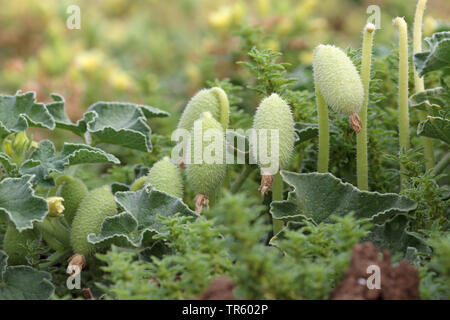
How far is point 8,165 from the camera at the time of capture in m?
1.20

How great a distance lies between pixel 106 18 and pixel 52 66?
4.30ft

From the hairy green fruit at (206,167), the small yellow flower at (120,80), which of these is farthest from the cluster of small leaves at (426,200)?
the small yellow flower at (120,80)

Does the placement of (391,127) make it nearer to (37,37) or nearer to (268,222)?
(268,222)

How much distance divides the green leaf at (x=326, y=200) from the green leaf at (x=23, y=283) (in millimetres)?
454

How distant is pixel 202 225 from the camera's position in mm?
974

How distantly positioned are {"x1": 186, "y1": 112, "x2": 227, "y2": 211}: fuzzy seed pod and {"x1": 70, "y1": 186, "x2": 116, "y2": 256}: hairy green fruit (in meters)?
0.18

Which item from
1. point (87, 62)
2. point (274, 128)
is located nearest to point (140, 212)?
point (274, 128)

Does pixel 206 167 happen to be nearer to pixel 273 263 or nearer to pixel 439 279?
pixel 273 263

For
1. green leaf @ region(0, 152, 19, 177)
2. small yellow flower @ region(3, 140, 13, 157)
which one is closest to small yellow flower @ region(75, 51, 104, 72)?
small yellow flower @ region(3, 140, 13, 157)

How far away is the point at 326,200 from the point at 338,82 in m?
0.24

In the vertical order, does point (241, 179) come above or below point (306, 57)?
below

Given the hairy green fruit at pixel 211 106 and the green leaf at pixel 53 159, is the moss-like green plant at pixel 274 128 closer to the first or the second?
the hairy green fruit at pixel 211 106

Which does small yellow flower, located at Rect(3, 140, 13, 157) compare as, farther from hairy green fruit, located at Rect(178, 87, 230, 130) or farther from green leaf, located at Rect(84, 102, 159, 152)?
hairy green fruit, located at Rect(178, 87, 230, 130)

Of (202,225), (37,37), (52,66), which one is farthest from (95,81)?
(202,225)
